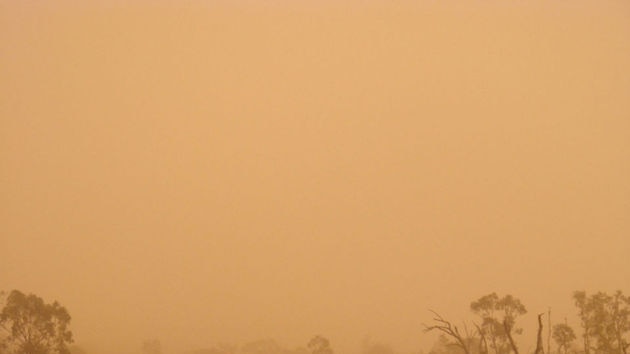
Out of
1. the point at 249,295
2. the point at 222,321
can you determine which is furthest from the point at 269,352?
the point at 249,295

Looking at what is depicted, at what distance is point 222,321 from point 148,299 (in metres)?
55.8

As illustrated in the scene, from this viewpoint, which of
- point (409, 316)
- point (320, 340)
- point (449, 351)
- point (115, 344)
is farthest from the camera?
point (409, 316)

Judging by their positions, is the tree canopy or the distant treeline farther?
the tree canopy

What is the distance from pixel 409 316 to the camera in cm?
16838

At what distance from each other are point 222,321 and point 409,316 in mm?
61471

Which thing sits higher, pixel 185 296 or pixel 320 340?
pixel 185 296

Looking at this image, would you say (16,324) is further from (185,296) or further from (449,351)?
(185,296)

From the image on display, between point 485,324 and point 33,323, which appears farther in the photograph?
point 485,324

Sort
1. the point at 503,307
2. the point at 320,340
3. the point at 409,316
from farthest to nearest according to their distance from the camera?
the point at 409,316 → the point at 320,340 → the point at 503,307

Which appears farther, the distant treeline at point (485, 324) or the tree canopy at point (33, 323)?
the tree canopy at point (33, 323)

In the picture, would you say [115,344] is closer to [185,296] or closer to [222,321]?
[222,321]

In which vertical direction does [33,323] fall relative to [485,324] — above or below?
below

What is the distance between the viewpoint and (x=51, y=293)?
608 ft

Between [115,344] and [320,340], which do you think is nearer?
[320,340]
